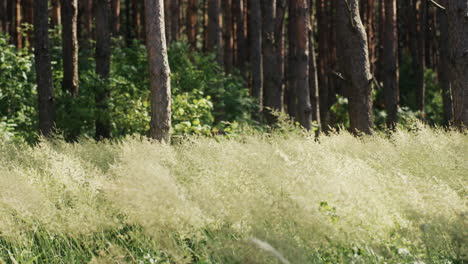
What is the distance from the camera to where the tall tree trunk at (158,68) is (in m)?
7.08

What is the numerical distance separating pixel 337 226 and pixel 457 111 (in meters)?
4.76

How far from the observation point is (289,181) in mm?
3346

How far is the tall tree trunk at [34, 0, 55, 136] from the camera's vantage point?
8.33m

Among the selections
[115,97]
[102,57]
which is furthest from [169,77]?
[102,57]

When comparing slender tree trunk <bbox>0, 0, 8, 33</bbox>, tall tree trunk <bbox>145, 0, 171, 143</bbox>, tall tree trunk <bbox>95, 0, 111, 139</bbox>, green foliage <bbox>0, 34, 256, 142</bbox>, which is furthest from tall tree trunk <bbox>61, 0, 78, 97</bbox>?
slender tree trunk <bbox>0, 0, 8, 33</bbox>

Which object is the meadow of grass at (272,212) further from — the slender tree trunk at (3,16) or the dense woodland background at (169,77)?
the slender tree trunk at (3,16)

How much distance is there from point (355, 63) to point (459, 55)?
130cm

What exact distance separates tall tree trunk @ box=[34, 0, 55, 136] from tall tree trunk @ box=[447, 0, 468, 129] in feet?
17.7

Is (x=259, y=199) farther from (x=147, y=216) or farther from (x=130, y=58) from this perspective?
(x=130, y=58)

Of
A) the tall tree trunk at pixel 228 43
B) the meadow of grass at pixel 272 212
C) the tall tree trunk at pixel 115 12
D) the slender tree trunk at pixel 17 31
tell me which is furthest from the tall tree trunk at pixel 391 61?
the meadow of grass at pixel 272 212

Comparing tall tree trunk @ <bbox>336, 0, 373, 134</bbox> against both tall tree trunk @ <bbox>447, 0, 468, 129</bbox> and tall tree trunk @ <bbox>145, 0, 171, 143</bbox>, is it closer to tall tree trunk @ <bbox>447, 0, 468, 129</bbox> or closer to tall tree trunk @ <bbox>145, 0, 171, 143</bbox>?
tall tree trunk @ <bbox>447, 0, 468, 129</bbox>

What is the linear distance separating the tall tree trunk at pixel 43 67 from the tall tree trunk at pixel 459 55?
17.7ft

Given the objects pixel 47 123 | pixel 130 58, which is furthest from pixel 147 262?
pixel 130 58

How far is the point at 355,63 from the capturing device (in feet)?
25.3
